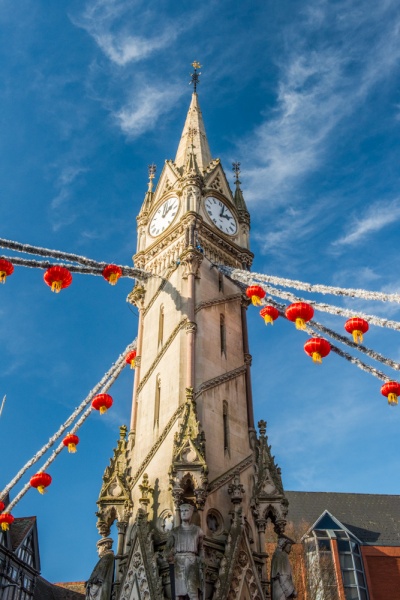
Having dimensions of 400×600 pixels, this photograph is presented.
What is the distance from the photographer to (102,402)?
2389 cm

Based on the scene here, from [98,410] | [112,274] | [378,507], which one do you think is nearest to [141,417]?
[98,410]

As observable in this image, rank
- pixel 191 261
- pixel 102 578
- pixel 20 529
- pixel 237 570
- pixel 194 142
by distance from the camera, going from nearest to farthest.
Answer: pixel 237 570, pixel 102 578, pixel 191 261, pixel 194 142, pixel 20 529

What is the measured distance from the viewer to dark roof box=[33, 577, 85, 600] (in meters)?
50.8

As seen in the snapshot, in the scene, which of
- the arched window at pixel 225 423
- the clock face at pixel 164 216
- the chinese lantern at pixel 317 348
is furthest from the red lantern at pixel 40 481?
the chinese lantern at pixel 317 348

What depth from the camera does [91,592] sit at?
60.1ft

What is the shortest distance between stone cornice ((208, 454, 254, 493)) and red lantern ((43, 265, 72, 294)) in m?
8.15

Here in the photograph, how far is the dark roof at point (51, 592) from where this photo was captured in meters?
50.8

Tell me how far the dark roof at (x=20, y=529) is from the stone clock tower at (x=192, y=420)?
27.5m

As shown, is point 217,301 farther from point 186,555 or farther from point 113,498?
point 186,555

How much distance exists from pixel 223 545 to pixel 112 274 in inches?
403

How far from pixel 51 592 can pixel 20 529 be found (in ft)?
33.2

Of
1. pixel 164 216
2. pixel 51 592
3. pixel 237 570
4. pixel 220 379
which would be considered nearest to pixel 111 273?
pixel 220 379

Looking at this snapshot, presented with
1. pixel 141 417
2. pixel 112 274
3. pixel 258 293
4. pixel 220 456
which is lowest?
pixel 220 456

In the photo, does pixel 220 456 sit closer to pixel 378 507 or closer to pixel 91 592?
pixel 91 592
